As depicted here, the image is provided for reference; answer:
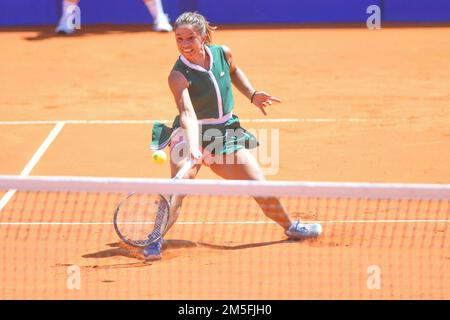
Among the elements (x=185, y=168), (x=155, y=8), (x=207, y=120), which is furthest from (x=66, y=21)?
(x=185, y=168)

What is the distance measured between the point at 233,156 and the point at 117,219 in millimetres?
966

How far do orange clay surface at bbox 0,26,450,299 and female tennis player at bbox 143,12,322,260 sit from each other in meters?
0.30

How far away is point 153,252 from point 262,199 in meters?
0.89

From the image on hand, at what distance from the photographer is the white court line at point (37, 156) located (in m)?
9.27

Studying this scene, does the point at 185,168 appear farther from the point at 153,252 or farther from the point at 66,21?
the point at 66,21

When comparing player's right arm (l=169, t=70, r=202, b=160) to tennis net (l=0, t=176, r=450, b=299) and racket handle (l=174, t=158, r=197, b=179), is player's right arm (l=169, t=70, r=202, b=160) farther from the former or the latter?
tennis net (l=0, t=176, r=450, b=299)

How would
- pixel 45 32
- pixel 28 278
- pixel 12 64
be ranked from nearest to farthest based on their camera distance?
pixel 28 278, pixel 12 64, pixel 45 32

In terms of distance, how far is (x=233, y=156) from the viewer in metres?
7.79

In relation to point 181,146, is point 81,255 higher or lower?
lower

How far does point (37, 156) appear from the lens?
35.7ft

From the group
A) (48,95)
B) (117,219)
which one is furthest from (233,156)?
(48,95)

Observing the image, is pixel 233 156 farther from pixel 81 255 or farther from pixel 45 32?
pixel 45 32
